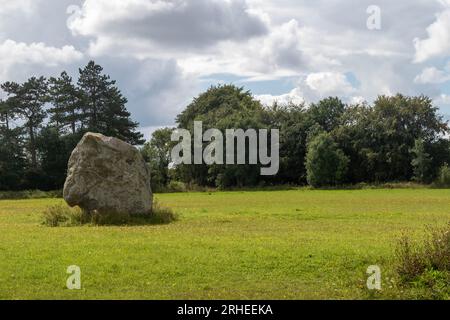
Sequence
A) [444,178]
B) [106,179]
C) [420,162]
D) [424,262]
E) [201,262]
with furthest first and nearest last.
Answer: [420,162] < [444,178] < [106,179] < [201,262] < [424,262]

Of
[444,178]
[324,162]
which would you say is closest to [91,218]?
[324,162]

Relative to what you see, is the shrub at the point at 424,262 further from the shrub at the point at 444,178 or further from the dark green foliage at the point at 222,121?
the dark green foliage at the point at 222,121

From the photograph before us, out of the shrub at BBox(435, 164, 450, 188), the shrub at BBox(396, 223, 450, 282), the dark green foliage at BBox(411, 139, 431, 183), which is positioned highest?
the dark green foliage at BBox(411, 139, 431, 183)

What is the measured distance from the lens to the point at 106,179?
1171 inches

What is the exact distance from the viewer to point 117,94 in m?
99.1

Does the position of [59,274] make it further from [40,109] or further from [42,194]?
[40,109]

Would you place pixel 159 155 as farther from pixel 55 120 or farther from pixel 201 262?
pixel 201 262

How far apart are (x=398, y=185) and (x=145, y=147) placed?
44.9 meters

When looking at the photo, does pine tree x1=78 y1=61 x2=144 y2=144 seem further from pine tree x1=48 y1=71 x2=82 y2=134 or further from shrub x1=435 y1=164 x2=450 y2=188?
shrub x1=435 y1=164 x2=450 y2=188

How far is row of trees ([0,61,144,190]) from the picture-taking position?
302 ft

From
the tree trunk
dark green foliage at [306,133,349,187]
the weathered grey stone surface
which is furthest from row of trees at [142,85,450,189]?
the weathered grey stone surface

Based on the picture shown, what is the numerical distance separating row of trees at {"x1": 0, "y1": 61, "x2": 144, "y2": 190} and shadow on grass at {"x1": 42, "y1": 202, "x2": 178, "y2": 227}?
63739mm

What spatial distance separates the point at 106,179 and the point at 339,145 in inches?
2898
